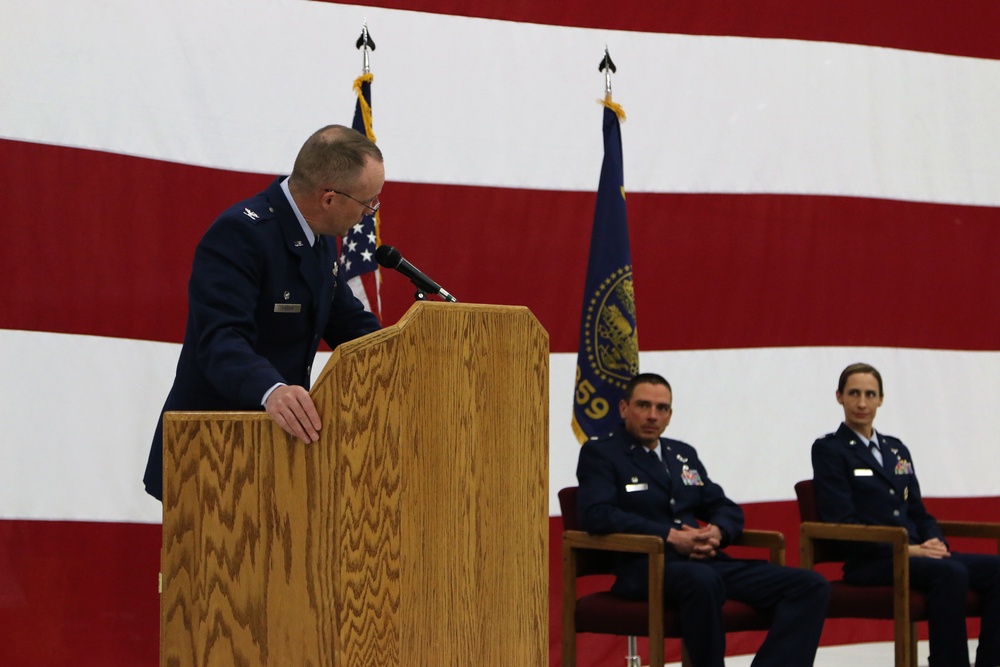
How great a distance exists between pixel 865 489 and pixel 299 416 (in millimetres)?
2755

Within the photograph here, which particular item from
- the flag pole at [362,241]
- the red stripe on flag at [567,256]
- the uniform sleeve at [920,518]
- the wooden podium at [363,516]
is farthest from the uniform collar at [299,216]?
the uniform sleeve at [920,518]

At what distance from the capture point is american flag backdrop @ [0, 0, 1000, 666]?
3254 millimetres

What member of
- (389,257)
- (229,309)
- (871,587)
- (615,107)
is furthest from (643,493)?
(229,309)

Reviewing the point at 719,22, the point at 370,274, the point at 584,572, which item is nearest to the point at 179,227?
the point at 370,274

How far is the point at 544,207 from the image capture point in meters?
3.98

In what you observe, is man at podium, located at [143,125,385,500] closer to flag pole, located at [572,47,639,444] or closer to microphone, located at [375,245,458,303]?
microphone, located at [375,245,458,303]

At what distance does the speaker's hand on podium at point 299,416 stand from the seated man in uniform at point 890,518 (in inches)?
101

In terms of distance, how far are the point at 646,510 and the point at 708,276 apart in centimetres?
114

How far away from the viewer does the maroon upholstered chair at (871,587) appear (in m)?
3.34

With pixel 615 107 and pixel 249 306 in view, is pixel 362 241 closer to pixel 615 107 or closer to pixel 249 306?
pixel 615 107

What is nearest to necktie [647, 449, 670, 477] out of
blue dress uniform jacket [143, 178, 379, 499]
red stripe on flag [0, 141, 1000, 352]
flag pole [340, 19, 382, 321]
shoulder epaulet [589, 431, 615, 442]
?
shoulder epaulet [589, 431, 615, 442]

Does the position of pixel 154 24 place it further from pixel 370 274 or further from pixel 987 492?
pixel 987 492

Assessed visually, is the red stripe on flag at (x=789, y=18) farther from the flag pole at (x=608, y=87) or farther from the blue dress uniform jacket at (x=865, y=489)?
the blue dress uniform jacket at (x=865, y=489)

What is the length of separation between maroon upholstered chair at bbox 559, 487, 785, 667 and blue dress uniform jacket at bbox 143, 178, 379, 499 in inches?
56.2
